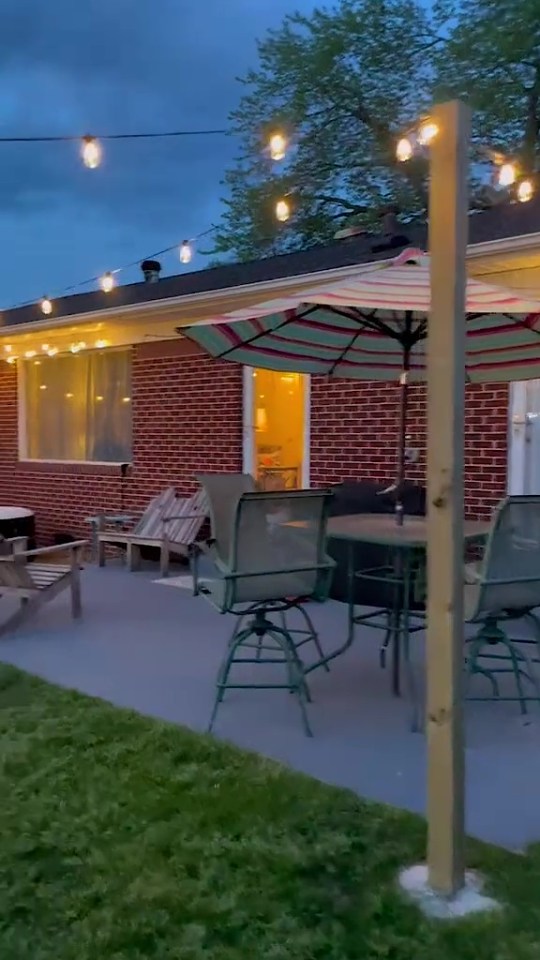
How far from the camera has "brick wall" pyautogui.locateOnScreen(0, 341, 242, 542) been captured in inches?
358

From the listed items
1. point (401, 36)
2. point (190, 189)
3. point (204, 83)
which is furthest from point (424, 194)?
point (190, 189)

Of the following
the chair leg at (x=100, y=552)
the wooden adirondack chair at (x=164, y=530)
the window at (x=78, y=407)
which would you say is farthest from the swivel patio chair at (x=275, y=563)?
the window at (x=78, y=407)

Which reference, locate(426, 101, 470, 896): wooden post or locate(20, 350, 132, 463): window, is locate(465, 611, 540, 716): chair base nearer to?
locate(426, 101, 470, 896): wooden post

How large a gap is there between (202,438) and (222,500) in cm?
406

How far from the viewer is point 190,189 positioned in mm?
27047

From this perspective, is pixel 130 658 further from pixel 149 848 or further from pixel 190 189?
pixel 190 189

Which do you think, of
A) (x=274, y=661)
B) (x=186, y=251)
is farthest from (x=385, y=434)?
(x=186, y=251)

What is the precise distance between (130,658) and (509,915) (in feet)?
10.3

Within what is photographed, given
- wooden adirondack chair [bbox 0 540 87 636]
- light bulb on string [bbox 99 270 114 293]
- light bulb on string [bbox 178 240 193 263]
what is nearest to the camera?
wooden adirondack chair [bbox 0 540 87 636]

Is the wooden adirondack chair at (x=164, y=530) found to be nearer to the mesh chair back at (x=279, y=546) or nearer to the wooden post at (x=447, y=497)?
the mesh chair back at (x=279, y=546)

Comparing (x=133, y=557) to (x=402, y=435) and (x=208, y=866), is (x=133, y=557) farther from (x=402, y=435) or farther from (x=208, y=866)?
(x=208, y=866)

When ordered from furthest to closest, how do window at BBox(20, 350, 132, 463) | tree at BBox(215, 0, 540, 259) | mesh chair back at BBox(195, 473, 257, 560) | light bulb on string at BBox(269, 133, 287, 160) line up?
tree at BBox(215, 0, 540, 259) → window at BBox(20, 350, 132, 463) → light bulb on string at BBox(269, 133, 287, 160) → mesh chair back at BBox(195, 473, 257, 560)

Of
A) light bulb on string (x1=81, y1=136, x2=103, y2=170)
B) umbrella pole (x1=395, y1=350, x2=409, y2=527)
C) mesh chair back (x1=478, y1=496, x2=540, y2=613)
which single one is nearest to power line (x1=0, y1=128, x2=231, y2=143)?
light bulb on string (x1=81, y1=136, x2=103, y2=170)

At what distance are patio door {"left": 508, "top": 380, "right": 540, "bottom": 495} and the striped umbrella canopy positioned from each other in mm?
1346
